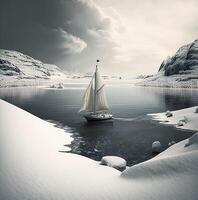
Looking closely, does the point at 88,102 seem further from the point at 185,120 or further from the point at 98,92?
the point at 185,120

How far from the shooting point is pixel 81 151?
780 inches

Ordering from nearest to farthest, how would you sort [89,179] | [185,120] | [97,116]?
[89,179] → [185,120] → [97,116]

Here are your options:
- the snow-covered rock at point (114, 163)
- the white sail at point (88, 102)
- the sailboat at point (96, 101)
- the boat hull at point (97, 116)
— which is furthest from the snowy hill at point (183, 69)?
the snow-covered rock at point (114, 163)

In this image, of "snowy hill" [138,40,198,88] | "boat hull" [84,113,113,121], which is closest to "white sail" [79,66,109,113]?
"boat hull" [84,113,113,121]

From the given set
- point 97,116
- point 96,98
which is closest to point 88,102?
point 96,98

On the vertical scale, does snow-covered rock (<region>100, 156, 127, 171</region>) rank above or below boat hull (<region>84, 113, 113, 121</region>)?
above

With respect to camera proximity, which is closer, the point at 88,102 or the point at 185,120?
Answer: the point at 185,120

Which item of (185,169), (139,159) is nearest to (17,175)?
(185,169)

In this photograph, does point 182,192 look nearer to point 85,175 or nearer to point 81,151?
point 85,175

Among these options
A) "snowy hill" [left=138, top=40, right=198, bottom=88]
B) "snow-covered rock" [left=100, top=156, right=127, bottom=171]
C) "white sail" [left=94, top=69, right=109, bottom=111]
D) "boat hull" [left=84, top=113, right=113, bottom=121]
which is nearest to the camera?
"snow-covered rock" [left=100, top=156, right=127, bottom=171]

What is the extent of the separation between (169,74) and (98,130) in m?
156

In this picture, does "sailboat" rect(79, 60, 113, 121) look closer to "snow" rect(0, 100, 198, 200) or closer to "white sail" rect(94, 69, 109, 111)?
"white sail" rect(94, 69, 109, 111)

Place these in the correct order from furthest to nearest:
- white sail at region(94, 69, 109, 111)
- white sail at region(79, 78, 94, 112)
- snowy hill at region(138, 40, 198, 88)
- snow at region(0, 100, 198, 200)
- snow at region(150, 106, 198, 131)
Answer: snowy hill at region(138, 40, 198, 88) < white sail at region(94, 69, 109, 111) < white sail at region(79, 78, 94, 112) < snow at region(150, 106, 198, 131) < snow at region(0, 100, 198, 200)

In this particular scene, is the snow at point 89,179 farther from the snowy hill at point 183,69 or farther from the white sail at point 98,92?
the snowy hill at point 183,69
